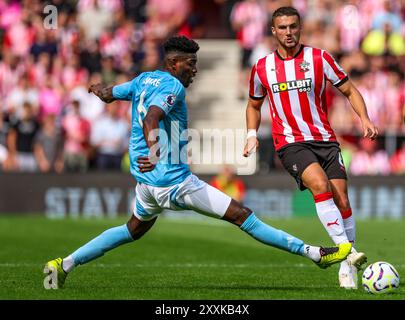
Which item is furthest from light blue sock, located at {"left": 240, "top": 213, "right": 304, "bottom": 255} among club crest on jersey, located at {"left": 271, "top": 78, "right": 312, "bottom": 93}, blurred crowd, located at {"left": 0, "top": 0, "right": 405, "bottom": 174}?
blurred crowd, located at {"left": 0, "top": 0, "right": 405, "bottom": 174}

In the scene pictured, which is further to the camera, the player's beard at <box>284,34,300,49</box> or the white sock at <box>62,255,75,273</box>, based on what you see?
the player's beard at <box>284,34,300,49</box>

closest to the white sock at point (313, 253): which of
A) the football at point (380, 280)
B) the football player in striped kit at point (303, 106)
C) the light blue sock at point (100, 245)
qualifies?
the football at point (380, 280)

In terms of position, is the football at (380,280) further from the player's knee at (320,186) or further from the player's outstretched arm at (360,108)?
the player's outstretched arm at (360,108)

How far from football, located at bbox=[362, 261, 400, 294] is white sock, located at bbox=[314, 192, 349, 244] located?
532 millimetres

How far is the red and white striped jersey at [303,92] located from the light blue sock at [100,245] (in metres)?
1.86

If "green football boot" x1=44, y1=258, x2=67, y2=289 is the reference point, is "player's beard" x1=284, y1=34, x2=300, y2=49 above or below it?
above

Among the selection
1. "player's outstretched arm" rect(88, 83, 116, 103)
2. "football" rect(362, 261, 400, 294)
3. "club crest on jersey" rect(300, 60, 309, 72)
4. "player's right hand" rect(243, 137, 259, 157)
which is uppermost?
"club crest on jersey" rect(300, 60, 309, 72)

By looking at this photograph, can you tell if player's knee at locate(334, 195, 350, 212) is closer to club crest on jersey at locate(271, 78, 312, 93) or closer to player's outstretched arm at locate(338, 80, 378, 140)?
player's outstretched arm at locate(338, 80, 378, 140)

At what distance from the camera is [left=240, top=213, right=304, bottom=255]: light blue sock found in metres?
9.25

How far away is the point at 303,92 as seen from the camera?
396 inches

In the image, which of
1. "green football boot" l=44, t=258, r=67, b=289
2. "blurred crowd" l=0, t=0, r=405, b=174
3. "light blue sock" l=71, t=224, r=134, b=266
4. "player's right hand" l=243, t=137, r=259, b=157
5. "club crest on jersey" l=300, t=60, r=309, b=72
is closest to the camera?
"green football boot" l=44, t=258, r=67, b=289

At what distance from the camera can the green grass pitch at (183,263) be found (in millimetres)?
9172

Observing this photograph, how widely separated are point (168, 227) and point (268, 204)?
3447mm
